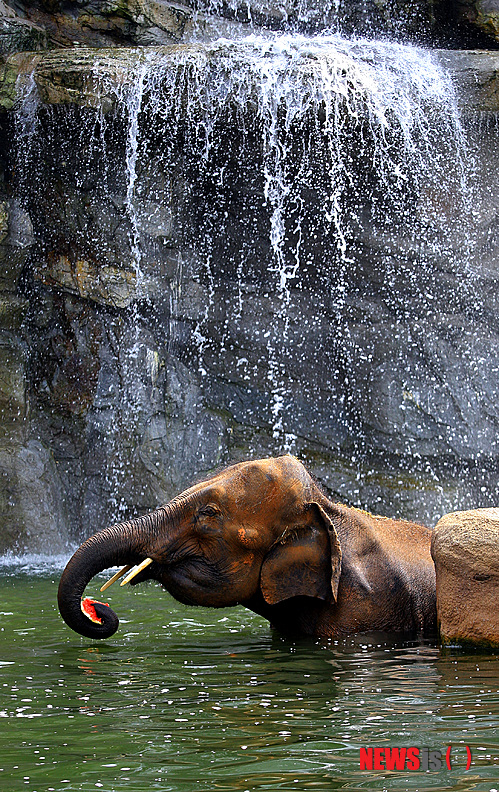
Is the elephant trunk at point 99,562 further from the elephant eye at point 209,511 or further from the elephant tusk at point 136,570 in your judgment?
the elephant eye at point 209,511

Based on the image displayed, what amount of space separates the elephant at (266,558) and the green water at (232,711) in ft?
0.69

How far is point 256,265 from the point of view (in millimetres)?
12750

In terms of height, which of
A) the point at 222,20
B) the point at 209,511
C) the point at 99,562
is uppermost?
the point at 222,20

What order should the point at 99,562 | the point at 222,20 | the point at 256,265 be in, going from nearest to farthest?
1. the point at 99,562
2. the point at 256,265
3. the point at 222,20

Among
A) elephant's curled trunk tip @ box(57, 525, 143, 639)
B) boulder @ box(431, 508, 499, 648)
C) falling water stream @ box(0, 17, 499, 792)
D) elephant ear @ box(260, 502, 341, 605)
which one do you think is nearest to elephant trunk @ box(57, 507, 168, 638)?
elephant's curled trunk tip @ box(57, 525, 143, 639)

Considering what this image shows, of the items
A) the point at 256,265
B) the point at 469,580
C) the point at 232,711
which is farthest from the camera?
the point at 256,265

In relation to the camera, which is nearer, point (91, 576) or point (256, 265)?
point (91, 576)

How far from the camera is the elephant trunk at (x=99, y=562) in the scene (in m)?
4.92

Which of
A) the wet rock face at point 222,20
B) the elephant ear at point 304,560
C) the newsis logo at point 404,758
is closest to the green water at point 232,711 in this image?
the newsis logo at point 404,758

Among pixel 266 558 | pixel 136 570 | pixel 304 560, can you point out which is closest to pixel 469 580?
pixel 304 560

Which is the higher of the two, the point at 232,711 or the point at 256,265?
the point at 256,265

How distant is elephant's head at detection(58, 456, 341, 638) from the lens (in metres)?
5.24

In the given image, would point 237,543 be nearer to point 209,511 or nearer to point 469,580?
point 209,511

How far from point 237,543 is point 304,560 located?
395mm
